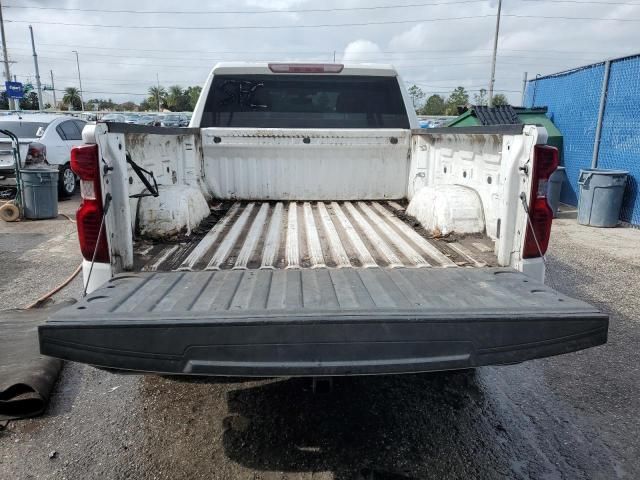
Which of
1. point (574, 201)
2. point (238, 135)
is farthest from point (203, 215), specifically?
point (574, 201)

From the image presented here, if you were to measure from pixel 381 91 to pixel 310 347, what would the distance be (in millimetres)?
3704

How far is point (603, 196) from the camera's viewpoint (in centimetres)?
930

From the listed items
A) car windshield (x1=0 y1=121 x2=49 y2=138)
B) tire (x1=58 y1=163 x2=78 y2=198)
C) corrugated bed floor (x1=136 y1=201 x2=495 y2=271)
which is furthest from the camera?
tire (x1=58 y1=163 x2=78 y2=198)

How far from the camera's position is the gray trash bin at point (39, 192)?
928 centimetres

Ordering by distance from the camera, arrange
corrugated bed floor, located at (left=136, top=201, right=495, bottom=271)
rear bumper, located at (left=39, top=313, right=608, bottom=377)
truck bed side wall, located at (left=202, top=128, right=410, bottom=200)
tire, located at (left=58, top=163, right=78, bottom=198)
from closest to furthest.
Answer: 1. rear bumper, located at (left=39, top=313, right=608, bottom=377)
2. corrugated bed floor, located at (left=136, top=201, right=495, bottom=271)
3. truck bed side wall, located at (left=202, top=128, right=410, bottom=200)
4. tire, located at (left=58, top=163, right=78, bottom=198)

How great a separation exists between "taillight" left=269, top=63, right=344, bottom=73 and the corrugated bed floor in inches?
56.9

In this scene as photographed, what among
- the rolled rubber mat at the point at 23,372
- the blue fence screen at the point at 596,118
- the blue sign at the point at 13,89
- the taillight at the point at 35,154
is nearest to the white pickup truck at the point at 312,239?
the rolled rubber mat at the point at 23,372

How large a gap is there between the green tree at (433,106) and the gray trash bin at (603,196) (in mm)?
45482

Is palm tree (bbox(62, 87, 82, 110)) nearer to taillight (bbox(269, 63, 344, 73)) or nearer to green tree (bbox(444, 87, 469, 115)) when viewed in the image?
green tree (bbox(444, 87, 469, 115))

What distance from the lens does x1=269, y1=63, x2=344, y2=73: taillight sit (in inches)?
187

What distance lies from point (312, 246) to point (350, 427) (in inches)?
47.3

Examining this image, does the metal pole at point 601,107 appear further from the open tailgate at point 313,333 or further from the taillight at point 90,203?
the taillight at point 90,203

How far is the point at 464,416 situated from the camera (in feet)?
10.7

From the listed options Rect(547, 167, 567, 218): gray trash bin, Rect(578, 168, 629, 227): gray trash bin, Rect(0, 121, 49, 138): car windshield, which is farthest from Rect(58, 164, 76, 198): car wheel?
Rect(578, 168, 629, 227): gray trash bin
